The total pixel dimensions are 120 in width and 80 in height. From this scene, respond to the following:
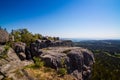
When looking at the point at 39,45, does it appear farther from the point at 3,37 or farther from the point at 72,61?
the point at 72,61

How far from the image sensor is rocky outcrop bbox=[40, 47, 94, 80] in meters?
34.1

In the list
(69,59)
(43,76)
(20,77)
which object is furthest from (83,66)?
(20,77)

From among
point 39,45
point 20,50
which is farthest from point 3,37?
point 39,45

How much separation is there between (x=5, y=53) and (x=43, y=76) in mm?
13370

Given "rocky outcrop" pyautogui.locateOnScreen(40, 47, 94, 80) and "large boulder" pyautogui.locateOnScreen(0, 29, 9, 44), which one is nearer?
"rocky outcrop" pyautogui.locateOnScreen(40, 47, 94, 80)

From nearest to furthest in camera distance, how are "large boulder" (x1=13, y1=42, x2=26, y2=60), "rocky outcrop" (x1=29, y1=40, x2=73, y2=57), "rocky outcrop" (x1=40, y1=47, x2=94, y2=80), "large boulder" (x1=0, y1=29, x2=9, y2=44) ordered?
1. "rocky outcrop" (x1=40, y1=47, x2=94, y2=80)
2. "large boulder" (x1=0, y1=29, x2=9, y2=44)
3. "large boulder" (x1=13, y1=42, x2=26, y2=60)
4. "rocky outcrop" (x1=29, y1=40, x2=73, y2=57)

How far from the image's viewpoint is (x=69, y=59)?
125 ft

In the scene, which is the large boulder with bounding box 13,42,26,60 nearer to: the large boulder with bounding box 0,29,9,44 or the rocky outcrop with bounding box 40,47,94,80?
the large boulder with bounding box 0,29,9,44

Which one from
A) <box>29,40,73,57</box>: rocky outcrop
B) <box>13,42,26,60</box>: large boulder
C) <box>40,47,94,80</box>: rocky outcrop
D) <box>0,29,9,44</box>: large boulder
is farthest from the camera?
<box>29,40,73,57</box>: rocky outcrop

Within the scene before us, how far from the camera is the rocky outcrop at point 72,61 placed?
34134 mm

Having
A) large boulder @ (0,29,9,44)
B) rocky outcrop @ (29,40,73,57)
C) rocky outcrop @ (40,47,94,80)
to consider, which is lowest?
rocky outcrop @ (40,47,94,80)

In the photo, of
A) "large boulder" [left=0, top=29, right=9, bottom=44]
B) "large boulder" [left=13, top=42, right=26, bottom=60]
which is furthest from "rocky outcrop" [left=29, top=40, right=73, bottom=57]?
"large boulder" [left=0, top=29, right=9, bottom=44]

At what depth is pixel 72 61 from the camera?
38562 millimetres

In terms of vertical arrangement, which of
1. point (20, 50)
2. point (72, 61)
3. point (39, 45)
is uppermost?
point (39, 45)
